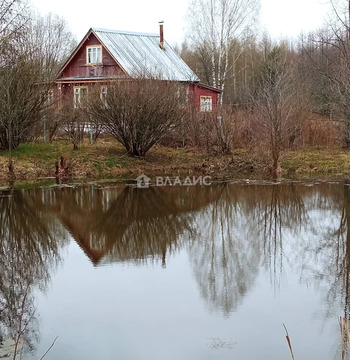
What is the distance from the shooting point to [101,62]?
28.0 meters

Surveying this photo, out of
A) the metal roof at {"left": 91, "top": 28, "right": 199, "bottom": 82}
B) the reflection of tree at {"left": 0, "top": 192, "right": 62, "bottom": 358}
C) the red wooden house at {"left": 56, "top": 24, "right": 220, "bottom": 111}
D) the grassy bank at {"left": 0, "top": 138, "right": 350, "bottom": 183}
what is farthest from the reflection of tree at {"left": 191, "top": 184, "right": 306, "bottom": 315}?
the red wooden house at {"left": 56, "top": 24, "right": 220, "bottom": 111}

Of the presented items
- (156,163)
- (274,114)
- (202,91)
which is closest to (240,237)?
(274,114)

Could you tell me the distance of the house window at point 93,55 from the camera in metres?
28.2

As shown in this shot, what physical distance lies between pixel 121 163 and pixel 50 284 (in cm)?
1119

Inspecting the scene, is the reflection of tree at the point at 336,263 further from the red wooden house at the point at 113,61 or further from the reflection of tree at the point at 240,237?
the red wooden house at the point at 113,61

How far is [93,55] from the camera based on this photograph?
2833 centimetres

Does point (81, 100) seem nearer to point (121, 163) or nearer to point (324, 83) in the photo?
point (121, 163)

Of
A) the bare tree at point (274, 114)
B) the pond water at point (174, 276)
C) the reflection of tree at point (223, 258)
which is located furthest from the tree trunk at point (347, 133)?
the reflection of tree at point (223, 258)

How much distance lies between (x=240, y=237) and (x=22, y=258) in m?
3.79

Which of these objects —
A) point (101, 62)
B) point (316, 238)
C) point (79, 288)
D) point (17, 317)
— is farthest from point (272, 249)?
point (101, 62)

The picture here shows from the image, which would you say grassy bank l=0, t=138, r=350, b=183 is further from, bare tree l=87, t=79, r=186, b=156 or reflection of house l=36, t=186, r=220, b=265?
reflection of house l=36, t=186, r=220, b=265

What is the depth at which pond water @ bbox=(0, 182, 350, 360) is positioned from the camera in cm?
599

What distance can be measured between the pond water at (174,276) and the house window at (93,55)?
1548 centimetres

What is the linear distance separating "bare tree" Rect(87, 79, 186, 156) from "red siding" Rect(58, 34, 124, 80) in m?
8.81
